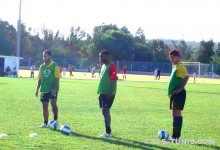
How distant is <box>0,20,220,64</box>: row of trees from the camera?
93.2 meters

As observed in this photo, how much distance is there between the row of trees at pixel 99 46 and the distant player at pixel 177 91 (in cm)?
7821

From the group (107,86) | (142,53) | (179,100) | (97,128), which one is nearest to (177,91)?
(179,100)

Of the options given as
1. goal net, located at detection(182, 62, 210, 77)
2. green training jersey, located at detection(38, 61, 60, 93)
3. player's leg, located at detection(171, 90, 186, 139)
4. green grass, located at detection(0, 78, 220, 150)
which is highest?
goal net, located at detection(182, 62, 210, 77)

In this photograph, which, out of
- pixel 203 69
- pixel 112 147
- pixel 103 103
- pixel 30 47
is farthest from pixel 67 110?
pixel 30 47

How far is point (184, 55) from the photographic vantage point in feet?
339

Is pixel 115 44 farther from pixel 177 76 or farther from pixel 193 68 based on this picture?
pixel 177 76

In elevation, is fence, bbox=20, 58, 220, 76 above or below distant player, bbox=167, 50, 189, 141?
above

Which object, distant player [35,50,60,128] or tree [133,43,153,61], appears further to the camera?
tree [133,43,153,61]

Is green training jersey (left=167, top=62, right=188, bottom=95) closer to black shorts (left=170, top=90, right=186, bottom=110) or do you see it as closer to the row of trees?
black shorts (left=170, top=90, right=186, bottom=110)

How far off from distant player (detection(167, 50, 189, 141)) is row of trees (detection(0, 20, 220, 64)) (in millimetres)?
78206

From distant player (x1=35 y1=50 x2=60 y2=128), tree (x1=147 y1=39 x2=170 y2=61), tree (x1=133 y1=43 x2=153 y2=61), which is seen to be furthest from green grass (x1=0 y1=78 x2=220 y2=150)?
tree (x1=147 y1=39 x2=170 y2=61)

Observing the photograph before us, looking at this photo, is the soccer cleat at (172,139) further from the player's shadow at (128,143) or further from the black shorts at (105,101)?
the black shorts at (105,101)

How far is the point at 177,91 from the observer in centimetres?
933

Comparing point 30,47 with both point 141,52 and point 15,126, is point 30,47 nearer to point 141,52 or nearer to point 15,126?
point 141,52
